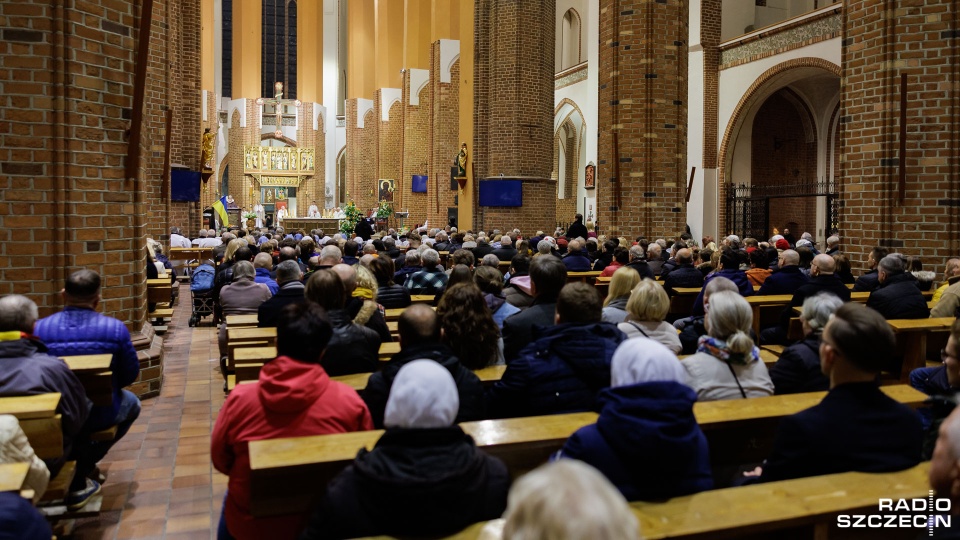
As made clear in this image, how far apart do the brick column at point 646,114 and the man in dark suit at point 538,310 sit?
8003 millimetres

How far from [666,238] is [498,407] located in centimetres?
961

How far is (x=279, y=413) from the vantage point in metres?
2.96

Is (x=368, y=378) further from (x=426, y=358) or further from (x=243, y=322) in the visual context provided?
(x=243, y=322)

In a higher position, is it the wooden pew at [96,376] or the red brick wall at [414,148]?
the red brick wall at [414,148]

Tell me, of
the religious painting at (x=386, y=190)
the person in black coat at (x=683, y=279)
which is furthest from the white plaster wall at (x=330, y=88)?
the person in black coat at (x=683, y=279)

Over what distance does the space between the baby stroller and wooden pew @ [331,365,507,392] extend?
24.0 ft

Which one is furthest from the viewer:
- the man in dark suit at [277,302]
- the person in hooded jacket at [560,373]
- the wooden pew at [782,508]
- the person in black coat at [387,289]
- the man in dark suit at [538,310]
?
the person in black coat at [387,289]

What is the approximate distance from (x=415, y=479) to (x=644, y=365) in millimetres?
848

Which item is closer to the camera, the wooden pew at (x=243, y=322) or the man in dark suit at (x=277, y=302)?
the man in dark suit at (x=277, y=302)

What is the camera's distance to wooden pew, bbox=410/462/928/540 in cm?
226

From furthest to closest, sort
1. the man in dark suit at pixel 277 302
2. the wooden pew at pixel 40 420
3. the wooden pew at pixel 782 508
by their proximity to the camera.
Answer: the man in dark suit at pixel 277 302 < the wooden pew at pixel 40 420 < the wooden pew at pixel 782 508

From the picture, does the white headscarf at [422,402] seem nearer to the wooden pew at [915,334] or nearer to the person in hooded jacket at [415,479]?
the person in hooded jacket at [415,479]

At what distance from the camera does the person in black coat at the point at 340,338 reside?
4.39 metres

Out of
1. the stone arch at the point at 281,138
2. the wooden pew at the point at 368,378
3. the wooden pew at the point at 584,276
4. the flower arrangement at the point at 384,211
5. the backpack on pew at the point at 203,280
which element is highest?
the stone arch at the point at 281,138
